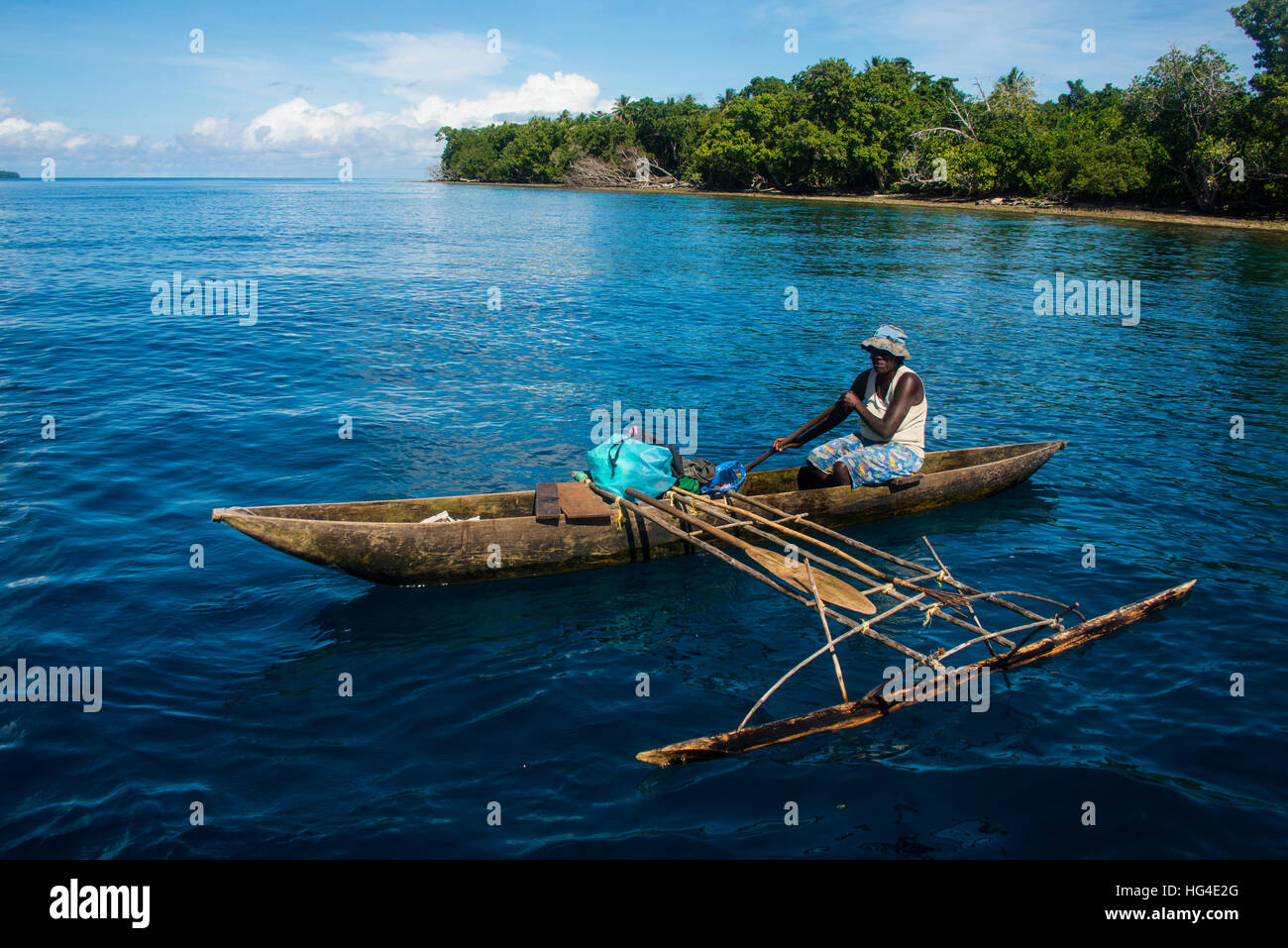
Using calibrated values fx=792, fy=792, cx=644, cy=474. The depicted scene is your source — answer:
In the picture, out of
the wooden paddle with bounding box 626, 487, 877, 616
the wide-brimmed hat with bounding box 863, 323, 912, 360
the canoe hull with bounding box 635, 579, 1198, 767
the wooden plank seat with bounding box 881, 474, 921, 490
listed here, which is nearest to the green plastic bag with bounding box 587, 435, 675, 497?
the wooden paddle with bounding box 626, 487, 877, 616

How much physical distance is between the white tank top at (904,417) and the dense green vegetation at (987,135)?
156 feet

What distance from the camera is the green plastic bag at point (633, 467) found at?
8.57m

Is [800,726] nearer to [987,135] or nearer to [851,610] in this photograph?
[851,610]

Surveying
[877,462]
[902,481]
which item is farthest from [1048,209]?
[877,462]

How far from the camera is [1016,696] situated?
6.99 m

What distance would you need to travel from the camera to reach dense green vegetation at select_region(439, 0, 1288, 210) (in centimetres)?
4541

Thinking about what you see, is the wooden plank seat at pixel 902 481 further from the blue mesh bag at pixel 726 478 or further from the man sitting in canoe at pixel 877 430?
the blue mesh bag at pixel 726 478

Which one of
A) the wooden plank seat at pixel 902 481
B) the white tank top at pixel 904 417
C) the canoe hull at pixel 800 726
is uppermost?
the white tank top at pixel 904 417

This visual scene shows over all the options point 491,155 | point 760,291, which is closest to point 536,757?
point 760,291

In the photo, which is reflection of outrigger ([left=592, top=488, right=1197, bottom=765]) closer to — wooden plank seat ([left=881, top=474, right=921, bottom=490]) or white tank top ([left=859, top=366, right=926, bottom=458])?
wooden plank seat ([left=881, top=474, right=921, bottom=490])

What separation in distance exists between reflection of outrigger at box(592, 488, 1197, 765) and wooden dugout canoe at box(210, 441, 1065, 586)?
440 mm

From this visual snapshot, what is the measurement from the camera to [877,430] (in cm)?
957

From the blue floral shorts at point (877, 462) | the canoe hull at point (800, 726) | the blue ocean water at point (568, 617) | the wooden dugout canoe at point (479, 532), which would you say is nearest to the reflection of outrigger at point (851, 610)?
the canoe hull at point (800, 726)
